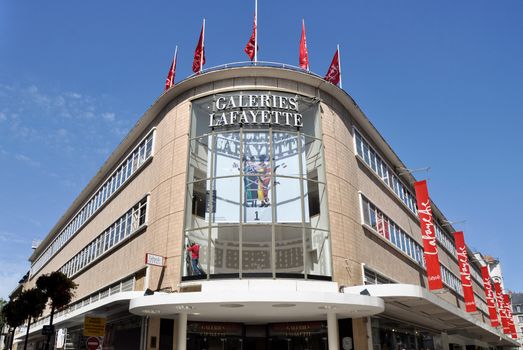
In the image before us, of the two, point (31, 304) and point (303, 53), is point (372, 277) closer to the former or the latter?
point (303, 53)

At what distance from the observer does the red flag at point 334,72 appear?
1117 inches

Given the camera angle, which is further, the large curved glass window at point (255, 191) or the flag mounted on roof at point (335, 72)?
the flag mounted on roof at point (335, 72)

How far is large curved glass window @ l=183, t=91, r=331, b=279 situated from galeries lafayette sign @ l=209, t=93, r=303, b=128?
0.17 ft

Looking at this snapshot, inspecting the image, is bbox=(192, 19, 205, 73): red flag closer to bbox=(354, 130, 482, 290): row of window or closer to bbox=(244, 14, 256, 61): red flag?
bbox=(244, 14, 256, 61): red flag

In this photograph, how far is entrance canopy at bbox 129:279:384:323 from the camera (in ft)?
61.2

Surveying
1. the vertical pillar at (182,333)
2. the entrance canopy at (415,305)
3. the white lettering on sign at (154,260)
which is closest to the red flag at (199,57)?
the white lettering on sign at (154,260)

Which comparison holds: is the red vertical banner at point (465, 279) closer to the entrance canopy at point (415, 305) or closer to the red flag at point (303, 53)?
the entrance canopy at point (415, 305)

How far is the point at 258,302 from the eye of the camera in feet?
62.1

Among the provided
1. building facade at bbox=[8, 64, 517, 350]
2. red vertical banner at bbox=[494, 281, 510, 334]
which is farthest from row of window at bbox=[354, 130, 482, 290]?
red vertical banner at bbox=[494, 281, 510, 334]

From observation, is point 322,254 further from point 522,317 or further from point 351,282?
point 522,317

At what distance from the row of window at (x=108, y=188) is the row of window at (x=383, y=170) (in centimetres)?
1346

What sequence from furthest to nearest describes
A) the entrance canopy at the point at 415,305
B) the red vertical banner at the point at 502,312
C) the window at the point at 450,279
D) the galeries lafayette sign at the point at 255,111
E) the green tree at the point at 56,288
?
the red vertical banner at the point at 502,312 < the window at the point at 450,279 < the green tree at the point at 56,288 < the galeries lafayette sign at the point at 255,111 < the entrance canopy at the point at 415,305

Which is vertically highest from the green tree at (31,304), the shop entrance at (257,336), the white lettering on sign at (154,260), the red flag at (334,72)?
the red flag at (334,72)

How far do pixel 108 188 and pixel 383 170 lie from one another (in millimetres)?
21546
